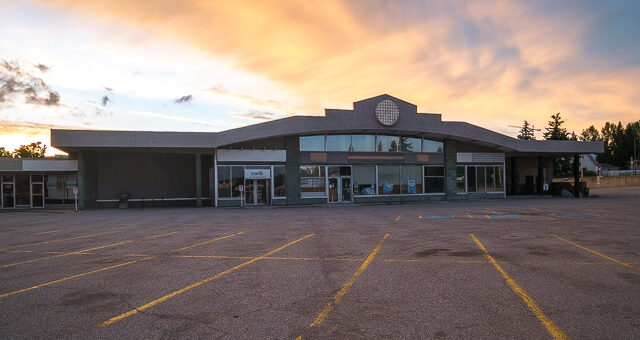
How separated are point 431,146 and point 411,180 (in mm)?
3696

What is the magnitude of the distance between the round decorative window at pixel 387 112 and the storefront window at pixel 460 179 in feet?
28.5

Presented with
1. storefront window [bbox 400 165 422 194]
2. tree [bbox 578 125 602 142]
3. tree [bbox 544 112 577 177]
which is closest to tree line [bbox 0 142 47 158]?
storefront window [bbox 400 165 422 194]

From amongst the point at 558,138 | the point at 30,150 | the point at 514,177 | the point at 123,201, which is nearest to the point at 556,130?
the point at 558,138

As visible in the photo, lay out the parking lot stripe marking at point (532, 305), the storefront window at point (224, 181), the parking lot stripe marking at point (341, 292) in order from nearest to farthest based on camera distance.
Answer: the parking lot stripe marking at point (532, 305) → the parking lot stripe marking at point (341, 292) → the storefront window at point (224, 181)

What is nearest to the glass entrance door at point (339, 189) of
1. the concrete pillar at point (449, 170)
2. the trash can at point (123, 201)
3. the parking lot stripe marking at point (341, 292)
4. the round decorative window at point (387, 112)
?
the round decorative window at point (387, 112)

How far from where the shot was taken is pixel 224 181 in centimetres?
3003

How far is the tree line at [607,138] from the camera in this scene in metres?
81.1

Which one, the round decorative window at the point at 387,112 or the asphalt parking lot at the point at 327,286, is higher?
the round decorative window at the point at 387,112

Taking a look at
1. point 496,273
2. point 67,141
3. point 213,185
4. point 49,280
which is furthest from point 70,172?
point 496,273

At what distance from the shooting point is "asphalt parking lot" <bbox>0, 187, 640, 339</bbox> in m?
5.04

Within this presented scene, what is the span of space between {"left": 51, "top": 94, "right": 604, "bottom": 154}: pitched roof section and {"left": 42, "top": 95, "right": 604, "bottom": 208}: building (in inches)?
2.8

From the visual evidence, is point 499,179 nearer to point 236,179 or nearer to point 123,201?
point 236,179

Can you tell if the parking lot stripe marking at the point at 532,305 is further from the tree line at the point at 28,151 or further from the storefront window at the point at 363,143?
the tree line at the point at 28,151

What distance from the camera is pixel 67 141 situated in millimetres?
26234
